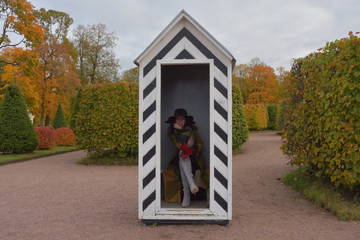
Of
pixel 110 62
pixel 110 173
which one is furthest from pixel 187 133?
pixel 110 62

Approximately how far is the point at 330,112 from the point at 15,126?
12.3m

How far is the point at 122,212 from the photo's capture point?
481 centimetres

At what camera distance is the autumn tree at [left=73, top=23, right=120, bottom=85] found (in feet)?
103

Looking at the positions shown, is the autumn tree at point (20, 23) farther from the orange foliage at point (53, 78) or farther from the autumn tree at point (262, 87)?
the autumn tree at point (262, 87)

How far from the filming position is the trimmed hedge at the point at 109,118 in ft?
32.4

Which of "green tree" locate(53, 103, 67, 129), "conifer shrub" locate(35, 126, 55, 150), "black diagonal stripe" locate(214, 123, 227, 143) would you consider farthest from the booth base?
"green tree" locate(53, 103, 67, 129)

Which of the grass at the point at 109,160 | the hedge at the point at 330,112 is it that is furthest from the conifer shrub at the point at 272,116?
the hedge at the point at 330,112

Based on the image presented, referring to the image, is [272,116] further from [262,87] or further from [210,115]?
A: [210,115]

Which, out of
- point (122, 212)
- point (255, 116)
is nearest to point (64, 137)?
point (122, 212)

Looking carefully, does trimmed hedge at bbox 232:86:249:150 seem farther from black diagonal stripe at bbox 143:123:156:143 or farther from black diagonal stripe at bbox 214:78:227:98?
black diagonal stripe at bbox 143:123:156:143

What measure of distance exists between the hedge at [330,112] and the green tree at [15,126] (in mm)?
11096

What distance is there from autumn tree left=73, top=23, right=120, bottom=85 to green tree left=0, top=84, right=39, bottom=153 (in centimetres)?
1846

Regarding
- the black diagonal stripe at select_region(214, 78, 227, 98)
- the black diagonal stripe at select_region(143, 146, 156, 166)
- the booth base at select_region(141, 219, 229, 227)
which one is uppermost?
the black diagonal stripe at select_region(214, 78, 227, 98)

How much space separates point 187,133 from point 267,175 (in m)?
3.94
